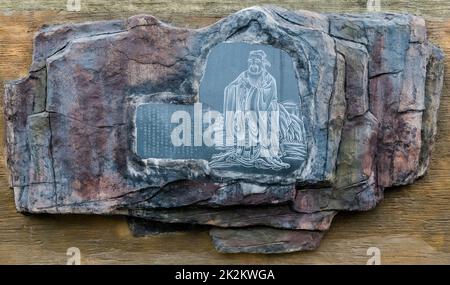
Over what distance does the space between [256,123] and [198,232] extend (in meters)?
0.65

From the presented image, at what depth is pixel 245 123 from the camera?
3750 mm

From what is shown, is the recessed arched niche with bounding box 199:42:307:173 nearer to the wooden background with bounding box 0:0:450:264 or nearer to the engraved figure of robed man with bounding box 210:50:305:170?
the engraved figure of robed man with bounding box 210:50:305:170

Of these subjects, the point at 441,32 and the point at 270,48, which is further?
the point at 441,32

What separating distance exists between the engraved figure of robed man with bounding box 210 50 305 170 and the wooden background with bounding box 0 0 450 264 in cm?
45

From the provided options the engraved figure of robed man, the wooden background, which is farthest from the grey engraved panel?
the wooden background

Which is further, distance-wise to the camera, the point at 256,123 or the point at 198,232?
the point at 198,232

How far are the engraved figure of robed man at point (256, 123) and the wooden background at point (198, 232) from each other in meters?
0.45

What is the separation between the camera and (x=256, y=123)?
3.75 meters

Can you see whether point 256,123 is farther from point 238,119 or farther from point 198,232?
point 198,232

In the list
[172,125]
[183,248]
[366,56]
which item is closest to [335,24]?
[366,56]

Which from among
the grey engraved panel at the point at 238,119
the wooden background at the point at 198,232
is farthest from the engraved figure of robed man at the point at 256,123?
the wooden background at the point at 198,232

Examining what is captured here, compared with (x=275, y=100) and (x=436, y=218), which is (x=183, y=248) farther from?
(x=436, y=218)

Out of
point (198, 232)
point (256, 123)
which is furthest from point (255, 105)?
point (198, 232)

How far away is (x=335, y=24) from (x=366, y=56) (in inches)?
9.0
